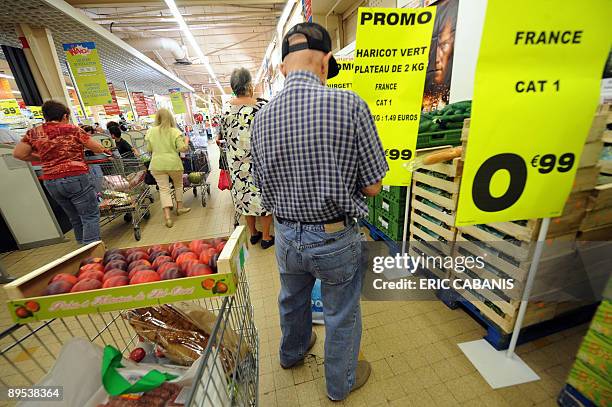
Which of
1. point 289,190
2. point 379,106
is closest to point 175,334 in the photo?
point 289,190

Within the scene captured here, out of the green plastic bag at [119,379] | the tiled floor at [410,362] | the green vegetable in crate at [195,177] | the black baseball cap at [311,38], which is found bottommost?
the tiled floor at [410,362]

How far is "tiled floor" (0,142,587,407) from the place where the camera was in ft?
5.03

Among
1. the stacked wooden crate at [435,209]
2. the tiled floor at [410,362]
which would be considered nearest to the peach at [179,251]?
the tiled floor at [410,362]

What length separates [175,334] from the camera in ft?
4.00

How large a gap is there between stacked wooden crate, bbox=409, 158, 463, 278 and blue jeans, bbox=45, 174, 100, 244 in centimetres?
360

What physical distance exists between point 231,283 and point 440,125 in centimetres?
210

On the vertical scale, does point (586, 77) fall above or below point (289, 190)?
above

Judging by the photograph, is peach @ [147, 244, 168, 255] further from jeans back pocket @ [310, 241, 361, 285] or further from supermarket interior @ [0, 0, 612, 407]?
jeans back pocket @ [310, 241, 361, 285]

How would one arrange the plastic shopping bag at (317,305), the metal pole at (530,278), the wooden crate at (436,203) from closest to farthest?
the metal pole at (530,278)
the wooden crate at (436,203)
the plastic shopping bag at (317,305)

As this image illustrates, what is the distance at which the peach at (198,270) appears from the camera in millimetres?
919

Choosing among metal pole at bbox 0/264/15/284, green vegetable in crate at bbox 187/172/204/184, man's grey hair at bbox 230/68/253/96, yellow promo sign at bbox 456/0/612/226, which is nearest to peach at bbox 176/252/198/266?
yellow promo sign at bbox 456/0/612/226

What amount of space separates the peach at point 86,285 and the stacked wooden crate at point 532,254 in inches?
73.3

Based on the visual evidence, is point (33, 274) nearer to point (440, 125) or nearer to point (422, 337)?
point (422, 337)

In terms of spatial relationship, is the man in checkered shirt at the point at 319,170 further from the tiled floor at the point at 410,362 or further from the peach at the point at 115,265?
the peach at the point at 115,265
